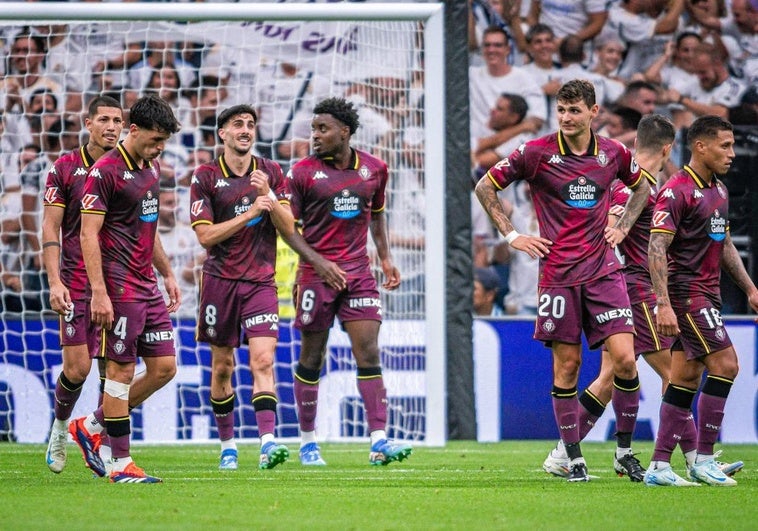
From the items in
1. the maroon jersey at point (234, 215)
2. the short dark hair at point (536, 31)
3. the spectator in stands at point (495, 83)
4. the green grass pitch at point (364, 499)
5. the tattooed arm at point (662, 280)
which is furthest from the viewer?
the short dark hair at point (536, 31)

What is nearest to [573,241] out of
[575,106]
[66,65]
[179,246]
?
[575,106]

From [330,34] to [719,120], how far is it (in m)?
5.87

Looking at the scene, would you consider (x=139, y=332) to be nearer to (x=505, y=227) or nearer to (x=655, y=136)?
(x=505, y=227)

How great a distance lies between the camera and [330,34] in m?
12.8

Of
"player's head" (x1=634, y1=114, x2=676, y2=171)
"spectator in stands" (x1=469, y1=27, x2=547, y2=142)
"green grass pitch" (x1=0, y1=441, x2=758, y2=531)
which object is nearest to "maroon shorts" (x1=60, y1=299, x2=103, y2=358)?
"green grass pitch" (x1=0, y1=441, x2=758, y2=531)

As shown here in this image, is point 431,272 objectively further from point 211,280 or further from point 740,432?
point 740,432

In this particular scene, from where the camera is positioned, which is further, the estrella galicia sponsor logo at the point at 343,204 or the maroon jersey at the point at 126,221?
the estrella galicia sponsor logo at the point at 343,204

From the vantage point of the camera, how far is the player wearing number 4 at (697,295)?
742cm

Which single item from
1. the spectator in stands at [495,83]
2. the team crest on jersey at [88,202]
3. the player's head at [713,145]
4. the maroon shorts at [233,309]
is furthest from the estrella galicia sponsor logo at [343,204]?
the spectator in stands at [495,83]

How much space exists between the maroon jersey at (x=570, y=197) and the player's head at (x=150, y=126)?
194 cm

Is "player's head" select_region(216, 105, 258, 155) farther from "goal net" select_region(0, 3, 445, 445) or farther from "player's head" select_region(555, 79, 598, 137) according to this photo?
"goal net" select_region(0, 3, 445, 445)

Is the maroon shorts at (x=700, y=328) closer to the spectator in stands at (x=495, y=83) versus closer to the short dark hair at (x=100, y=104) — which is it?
the short dark hair at (x=100, y=104)

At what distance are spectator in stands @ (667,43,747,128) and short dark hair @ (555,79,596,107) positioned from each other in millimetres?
6200

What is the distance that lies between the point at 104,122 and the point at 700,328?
4147 mm
